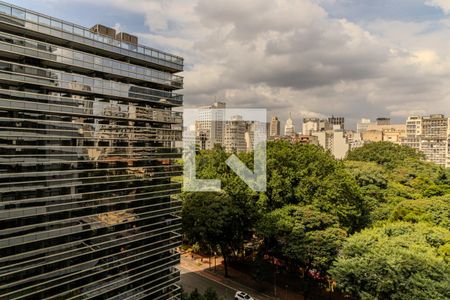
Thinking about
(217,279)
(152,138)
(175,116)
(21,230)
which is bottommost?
(217,279)

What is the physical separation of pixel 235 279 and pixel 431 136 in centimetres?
7882

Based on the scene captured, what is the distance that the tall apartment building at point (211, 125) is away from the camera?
90375 millimetres

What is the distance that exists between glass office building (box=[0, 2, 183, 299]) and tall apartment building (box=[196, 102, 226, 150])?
68.2 m

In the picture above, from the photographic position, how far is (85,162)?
14000mm

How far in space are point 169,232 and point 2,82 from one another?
10.3 m

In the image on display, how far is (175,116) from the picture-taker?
59.4 feet

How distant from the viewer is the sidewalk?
22.7m

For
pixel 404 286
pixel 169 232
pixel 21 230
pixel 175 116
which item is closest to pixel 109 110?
pixel 175 116

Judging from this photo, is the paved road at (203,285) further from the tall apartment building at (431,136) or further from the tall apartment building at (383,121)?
the tall apartment building at (383,121)

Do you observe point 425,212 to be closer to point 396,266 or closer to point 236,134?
point 396,266

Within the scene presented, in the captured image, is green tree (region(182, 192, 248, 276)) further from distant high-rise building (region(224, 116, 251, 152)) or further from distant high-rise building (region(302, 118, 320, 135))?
distant high-rise building (region(302, 118, 320, 135))

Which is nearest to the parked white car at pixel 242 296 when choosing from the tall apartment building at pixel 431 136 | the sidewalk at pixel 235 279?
the sidewalk at pixel 235 279

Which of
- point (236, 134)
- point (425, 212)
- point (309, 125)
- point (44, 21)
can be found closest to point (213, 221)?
point (44, 21)

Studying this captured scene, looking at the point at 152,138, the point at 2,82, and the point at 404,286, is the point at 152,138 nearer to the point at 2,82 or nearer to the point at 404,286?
the point at 2,82
